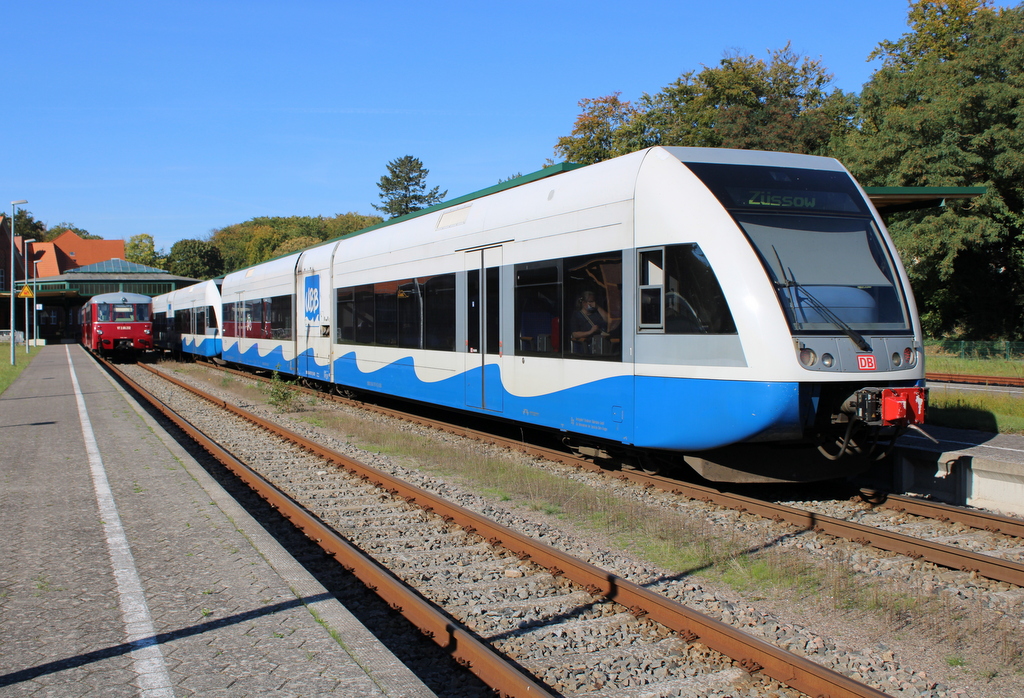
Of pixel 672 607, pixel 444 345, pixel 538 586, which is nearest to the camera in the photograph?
pixel 672 607

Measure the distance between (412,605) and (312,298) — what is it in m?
13.8

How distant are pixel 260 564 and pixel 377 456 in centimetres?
524

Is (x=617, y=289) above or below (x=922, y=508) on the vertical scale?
above

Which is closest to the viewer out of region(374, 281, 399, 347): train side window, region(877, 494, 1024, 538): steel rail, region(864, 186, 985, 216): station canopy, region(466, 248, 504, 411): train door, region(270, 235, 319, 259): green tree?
region(877, 494, 1024, 538): steel rail

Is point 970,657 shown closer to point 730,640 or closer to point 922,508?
point 730,640

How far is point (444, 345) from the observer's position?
38.5 feet

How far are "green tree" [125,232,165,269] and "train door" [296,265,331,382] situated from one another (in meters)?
106

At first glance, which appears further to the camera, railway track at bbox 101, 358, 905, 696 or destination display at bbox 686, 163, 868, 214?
destination display at bbox 686, 163, 868, 214

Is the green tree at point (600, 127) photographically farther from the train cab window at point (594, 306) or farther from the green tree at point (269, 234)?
the green tree at point (269, 234)

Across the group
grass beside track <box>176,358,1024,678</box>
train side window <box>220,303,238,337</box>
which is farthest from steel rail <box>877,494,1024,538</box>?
train side window <box>220,303,238,337</box>

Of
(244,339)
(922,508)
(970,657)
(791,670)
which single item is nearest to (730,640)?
(791,670)

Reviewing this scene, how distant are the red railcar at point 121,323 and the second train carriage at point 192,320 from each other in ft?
4.99

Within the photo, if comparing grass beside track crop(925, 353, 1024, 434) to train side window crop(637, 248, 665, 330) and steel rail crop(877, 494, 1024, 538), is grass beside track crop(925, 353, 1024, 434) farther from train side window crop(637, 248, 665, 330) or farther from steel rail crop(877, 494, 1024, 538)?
train side window crop(637, 248, 665, 330)

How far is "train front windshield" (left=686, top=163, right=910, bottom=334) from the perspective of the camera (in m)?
7.05
